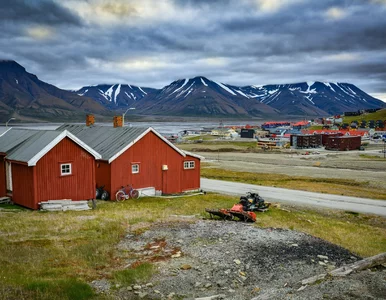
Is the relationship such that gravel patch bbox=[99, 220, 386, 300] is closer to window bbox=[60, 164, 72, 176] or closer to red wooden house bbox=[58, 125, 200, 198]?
window bbox=[60, 164, 72, 176]

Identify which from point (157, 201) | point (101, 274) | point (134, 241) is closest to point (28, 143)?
point (157, 201)

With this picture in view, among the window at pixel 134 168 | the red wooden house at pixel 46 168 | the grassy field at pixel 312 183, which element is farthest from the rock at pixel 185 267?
the grassy field at pixel 312 183

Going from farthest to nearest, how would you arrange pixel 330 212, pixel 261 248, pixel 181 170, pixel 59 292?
1. pixel 181 170
2. pixel 330 212
3. pixel 261 248
4. pixel 59 292

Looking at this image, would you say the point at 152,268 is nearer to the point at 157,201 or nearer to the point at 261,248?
the point at 261,248

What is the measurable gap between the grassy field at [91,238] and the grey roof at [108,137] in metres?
5.13

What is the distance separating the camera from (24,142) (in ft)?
97.0

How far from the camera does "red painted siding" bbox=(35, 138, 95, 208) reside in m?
26.5

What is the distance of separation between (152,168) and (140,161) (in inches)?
65.2

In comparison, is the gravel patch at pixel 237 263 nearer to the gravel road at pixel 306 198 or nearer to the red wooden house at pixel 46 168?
the red wooden house at pixel 46 168

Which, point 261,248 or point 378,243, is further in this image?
point 378,243

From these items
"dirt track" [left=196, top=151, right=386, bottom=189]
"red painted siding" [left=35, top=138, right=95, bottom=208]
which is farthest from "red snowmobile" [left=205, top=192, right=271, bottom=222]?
"dirt track" [left=196, top=151, right=386, bottom=189]

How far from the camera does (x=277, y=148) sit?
119312mm

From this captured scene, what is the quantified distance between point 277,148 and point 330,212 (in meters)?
88.4

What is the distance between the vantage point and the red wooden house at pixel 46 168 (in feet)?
86.3
